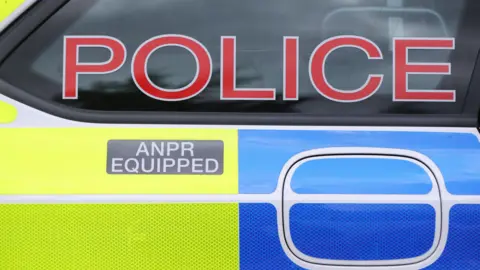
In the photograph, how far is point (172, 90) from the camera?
1541 mm

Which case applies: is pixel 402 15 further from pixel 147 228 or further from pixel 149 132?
pixel 147 228

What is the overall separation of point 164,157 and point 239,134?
0.19m

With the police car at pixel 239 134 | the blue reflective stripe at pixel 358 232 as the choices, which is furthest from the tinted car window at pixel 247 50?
the blue reflective stripe at pixel 358 232

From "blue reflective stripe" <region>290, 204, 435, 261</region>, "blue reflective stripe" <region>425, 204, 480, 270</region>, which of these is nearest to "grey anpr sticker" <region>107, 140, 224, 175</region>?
"blue reflective stripe" <region>290, 204, 435, 261</region>

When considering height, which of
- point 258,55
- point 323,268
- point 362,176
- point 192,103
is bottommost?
point 323,268

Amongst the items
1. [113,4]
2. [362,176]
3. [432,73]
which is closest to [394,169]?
[362,176]

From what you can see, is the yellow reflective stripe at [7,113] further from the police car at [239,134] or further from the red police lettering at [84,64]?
the red police lettering at [84,64]

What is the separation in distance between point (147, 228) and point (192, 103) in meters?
0.32

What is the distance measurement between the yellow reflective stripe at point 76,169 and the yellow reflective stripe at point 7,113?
2 cm

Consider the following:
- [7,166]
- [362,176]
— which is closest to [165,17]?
[7,166]

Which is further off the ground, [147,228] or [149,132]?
[149,132]

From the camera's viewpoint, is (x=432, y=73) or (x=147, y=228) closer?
(x=147, y=228)

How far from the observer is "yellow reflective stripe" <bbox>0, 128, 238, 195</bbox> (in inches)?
56.6

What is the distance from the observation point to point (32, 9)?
1.54m
